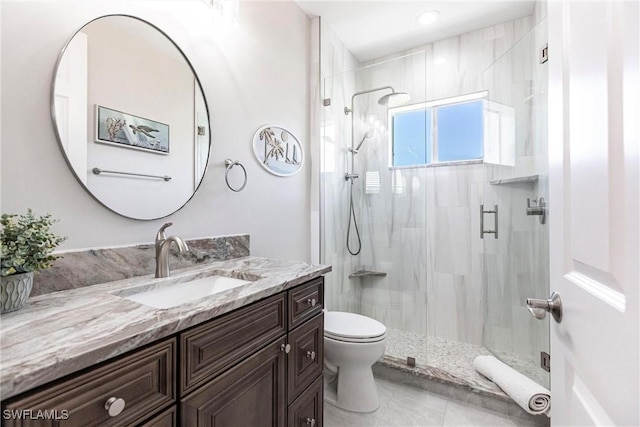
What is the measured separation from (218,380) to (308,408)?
2.09 feet

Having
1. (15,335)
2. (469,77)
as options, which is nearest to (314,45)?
(469,77)

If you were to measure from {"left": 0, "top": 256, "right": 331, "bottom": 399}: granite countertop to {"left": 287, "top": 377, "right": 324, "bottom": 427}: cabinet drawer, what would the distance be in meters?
0.52

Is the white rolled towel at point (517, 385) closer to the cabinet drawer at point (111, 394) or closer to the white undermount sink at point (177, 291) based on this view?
the white undermount sink at point (177, 291)

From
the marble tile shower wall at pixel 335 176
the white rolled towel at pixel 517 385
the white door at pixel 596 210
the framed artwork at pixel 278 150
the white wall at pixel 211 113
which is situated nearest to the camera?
the white door at pixel 596 210

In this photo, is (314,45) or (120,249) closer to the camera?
(120,249)

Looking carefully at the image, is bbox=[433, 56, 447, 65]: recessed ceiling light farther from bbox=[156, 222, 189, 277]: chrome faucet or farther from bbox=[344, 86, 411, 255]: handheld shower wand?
bbox=[156, 222, 189, 277]: chrome faucet

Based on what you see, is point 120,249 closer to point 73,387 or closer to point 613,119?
point 73,387

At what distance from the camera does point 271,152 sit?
1.89m

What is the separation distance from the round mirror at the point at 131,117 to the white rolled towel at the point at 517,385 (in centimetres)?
211

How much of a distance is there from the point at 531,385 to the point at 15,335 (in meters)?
2.27

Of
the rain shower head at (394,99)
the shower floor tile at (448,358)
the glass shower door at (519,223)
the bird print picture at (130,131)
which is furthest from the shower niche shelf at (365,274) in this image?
the bird print picture at (130,131)

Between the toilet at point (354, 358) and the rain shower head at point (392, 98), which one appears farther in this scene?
the rain shower head at point (392, 98)

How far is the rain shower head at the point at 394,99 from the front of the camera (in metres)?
2.45

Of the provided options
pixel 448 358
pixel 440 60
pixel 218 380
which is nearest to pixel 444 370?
pixel 448 358
